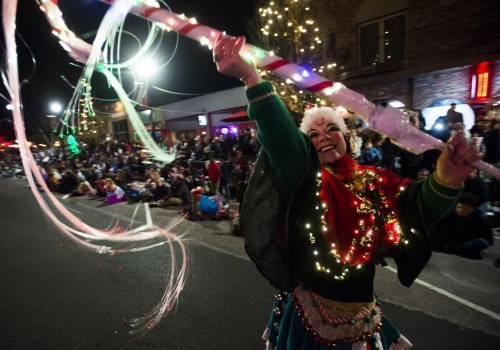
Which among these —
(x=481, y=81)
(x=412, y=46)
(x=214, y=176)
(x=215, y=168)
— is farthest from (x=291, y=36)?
(x=481, y=81)

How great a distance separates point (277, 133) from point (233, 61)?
1.07 feet

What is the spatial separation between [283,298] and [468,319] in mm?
2881

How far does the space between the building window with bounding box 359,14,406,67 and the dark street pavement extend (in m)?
10.3

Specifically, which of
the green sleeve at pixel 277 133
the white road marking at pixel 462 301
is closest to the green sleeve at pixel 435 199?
the green sleeve at pixel 277 133

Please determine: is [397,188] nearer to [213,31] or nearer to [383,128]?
[383,128]

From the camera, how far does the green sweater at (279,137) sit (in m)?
1.14

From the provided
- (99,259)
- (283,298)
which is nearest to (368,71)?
(99,259)

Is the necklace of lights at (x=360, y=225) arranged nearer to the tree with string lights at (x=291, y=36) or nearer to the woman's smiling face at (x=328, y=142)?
the woman's smiling face at (x=328, y=142)

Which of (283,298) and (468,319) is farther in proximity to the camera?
(468,319)

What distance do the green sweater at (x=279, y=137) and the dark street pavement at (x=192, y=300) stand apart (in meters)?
2.44

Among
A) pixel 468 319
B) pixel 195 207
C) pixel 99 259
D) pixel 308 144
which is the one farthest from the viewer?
pixel 195 207

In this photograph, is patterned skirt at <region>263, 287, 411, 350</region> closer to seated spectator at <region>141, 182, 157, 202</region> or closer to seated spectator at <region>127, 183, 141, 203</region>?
seated spectator at <region>141, 182, 157, 202</region>

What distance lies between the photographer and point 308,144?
1274 mm

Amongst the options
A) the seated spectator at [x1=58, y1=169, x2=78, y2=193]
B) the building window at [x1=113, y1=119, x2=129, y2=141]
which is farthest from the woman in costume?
the building window at [x1=113, y1=119, x2=129, y2=141]
